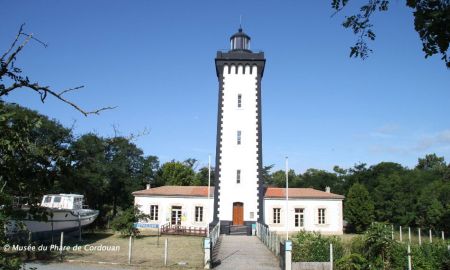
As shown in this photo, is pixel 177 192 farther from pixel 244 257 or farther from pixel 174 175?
pixel 174 175

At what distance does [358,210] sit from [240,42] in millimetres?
16480

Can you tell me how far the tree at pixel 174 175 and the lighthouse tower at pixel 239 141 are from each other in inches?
820

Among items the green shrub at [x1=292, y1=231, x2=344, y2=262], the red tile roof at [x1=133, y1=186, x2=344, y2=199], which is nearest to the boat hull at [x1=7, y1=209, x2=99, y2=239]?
the red tile roof at [x1=133, y1=186, x2=344, y2=199]

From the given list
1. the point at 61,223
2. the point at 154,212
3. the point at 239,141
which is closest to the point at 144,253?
the point at 61,223

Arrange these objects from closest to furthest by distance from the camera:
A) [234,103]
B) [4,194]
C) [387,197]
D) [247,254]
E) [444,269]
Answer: [4,194]
[444,269]
[247,254]
[234,103]
[387,197]

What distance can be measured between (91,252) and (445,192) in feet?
87.8

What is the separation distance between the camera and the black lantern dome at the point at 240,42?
1291 inches

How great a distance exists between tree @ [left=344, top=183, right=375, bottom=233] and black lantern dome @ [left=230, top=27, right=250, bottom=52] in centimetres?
Answer: 1476

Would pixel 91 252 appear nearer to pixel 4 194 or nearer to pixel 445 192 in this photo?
pixel 4 194

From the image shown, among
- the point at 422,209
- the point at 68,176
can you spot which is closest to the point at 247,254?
the point at 68,176

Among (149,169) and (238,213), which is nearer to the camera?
(238,213)

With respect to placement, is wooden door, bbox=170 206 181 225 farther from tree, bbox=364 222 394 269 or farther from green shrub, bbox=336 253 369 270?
tree, bbox=364 222 394 269

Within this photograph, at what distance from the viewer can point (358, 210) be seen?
34031 millimetres

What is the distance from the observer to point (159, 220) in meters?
33.0
